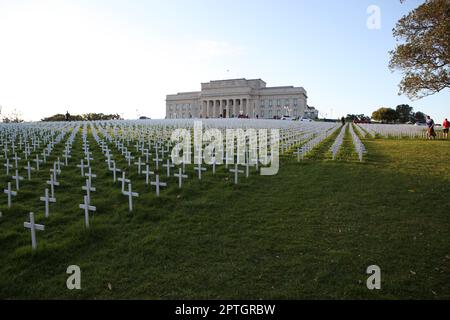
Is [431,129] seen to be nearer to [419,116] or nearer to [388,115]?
[388,115]

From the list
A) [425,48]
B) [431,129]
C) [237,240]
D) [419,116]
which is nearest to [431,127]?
[431,129]

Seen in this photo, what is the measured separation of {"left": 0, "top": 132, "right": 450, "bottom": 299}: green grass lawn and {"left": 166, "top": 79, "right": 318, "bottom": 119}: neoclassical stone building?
71.6 metres

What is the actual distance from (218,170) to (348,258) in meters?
5.77

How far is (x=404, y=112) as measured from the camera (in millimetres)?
74625

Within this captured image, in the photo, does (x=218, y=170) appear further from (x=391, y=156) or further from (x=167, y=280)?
(x=391, y=156)

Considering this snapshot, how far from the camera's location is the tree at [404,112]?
240ft

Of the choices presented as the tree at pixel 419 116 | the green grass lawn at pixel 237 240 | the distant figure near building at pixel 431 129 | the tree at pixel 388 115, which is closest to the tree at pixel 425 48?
the distant figure near building at pixel 431 129

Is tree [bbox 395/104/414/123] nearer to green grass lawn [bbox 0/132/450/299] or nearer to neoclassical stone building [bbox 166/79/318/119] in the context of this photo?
neoclassical stone building [bbox 166/79/318/119]

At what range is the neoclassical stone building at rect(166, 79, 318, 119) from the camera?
8150 centimetres

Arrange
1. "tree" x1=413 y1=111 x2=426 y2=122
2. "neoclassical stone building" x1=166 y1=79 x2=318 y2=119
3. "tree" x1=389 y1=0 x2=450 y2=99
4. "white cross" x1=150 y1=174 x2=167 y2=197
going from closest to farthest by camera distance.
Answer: "white cross" x1=150 y1=174 x2=167 y2=197, "tree" x1=389 y1=0 x2=450 y2=99, "tree" x1=413 y1=111 x2=426 y2=122, "neoclassical stone building" x1=166 y1=79 x2=318 y2=119

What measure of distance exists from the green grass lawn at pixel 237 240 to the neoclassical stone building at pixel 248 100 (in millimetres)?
71617

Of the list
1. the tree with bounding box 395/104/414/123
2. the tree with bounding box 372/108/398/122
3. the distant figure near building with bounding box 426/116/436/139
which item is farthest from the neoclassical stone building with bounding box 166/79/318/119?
the distant figure near building with bounding box 426/116/436/139

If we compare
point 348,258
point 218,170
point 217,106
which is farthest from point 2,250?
point 217,106

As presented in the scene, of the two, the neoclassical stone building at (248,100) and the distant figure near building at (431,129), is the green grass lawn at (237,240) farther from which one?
the neoclassical stone building at (248,100)
